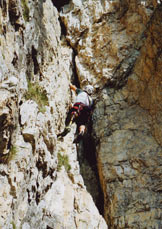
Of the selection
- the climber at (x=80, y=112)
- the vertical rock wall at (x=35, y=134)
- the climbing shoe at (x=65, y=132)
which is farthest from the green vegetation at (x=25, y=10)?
the climbing shoe at (x=65, y=132)

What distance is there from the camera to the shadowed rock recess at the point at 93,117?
19.2ft

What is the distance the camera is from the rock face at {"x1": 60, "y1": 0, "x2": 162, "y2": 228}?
7.66 m

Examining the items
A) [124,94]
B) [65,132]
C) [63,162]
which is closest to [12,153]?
[63,162]

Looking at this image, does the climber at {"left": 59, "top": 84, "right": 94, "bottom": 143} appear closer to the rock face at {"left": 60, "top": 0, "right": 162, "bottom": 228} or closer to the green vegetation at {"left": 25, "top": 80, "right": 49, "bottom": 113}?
the rock face at {"left": 60, "top": 0, "right": 162, "bottom": 228}

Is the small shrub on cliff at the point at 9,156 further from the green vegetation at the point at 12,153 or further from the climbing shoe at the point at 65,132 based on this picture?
the climbing shoe at the point at 65,132

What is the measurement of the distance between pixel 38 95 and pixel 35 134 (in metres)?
1.67

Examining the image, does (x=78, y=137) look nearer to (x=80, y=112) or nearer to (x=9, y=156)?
(x=80, y=112)

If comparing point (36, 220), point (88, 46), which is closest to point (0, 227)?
point (36, 220)

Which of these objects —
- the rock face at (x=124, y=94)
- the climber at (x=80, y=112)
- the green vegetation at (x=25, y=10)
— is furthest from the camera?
the climber at (x=80, y=112)

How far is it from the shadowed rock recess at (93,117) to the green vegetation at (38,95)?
0.04m

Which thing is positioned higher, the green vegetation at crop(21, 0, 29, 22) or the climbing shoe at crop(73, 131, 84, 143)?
the green vegetation at crop(21, 0, 29, 22)

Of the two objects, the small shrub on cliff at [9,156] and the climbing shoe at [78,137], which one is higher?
the small shrub on cliff at [9,156]

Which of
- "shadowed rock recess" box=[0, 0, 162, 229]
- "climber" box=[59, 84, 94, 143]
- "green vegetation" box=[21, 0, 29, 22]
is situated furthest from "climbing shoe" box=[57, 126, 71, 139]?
"green vegetation" box=[21, 0, 29, 22]

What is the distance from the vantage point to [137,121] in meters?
9.03
